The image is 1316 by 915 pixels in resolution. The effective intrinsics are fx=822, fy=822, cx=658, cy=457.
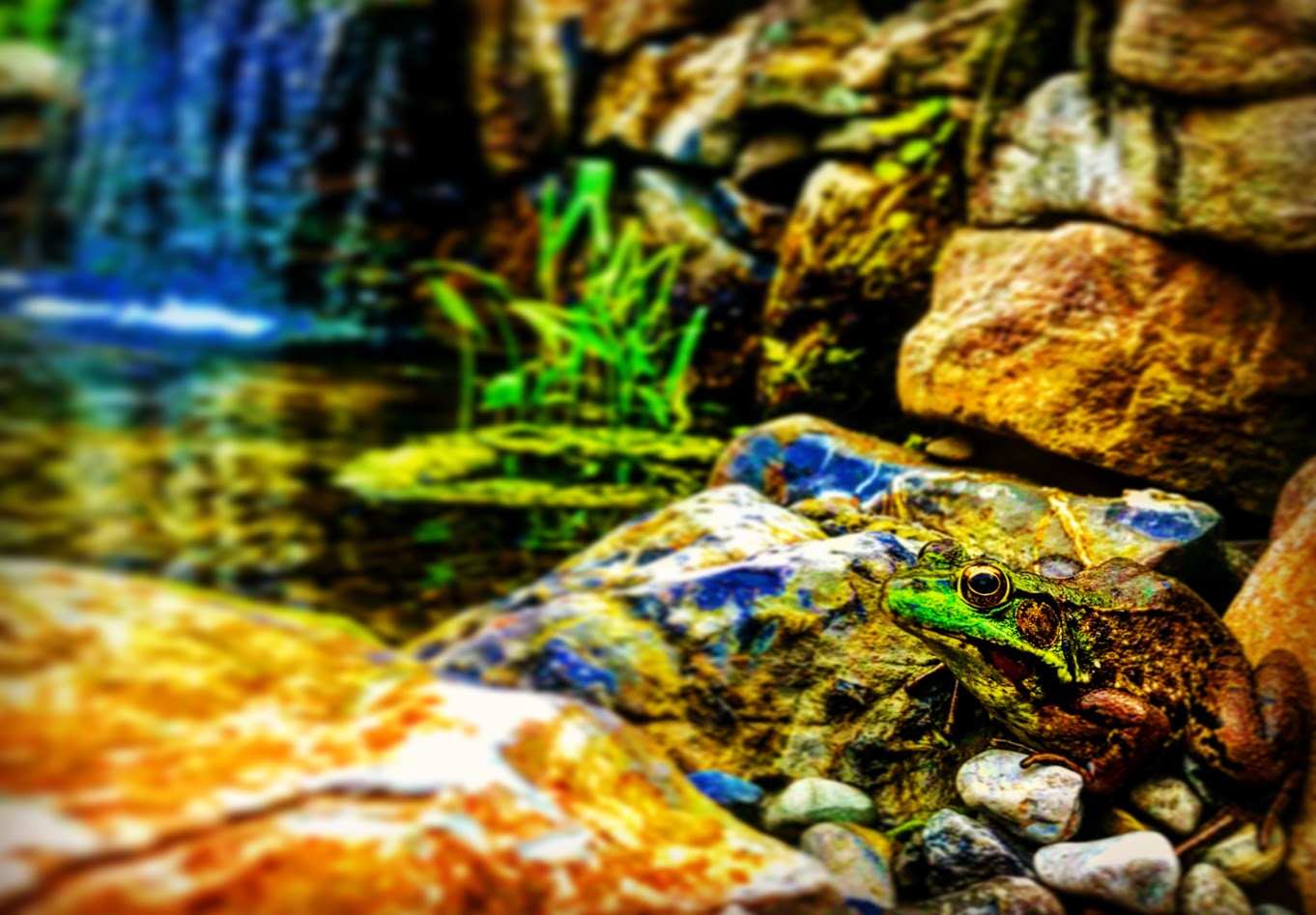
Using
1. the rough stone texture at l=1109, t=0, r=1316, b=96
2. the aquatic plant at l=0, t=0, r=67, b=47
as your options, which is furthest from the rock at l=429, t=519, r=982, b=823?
the rough stone texture at l=1109, t=0, r=1316, b=96

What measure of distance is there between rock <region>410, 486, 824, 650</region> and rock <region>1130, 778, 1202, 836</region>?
87cm

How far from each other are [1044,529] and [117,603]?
6.28 ft

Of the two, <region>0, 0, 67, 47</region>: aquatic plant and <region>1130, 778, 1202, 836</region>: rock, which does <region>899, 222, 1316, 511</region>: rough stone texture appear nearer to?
Result: <region>1130, 778, 1202, 836</region>: rock

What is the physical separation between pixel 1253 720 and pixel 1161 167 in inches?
66.2

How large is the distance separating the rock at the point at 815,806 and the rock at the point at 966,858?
146 mm

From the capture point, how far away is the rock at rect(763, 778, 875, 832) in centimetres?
168

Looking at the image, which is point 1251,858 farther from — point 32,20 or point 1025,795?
point 32,20

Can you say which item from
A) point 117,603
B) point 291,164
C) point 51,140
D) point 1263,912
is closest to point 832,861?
point 1263,912

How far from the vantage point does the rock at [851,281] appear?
8.64ft

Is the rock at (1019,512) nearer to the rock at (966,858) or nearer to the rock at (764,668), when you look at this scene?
the rock at (764,668)

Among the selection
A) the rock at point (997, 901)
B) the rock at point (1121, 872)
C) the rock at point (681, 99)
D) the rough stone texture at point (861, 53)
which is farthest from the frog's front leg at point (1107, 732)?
the rock at point (681, 99)

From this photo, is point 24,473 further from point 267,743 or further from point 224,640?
point 267,743

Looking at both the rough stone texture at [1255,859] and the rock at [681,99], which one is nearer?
the rough stone texture at [1255,859]

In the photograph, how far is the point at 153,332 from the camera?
1.96 m
